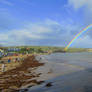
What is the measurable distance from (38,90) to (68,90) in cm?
258

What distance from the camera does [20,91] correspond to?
9.16 metres

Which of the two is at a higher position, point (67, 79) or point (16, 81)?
point (67, 79)

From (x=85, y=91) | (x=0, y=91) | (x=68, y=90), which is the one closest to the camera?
(x=85, y=91)

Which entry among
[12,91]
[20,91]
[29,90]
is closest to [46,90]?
[29,90]

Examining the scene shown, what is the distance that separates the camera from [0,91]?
31.5ft

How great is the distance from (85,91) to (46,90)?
10.4 ft

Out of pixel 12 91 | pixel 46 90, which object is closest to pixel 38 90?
pixel 46 90

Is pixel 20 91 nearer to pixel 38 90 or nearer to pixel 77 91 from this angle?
pixel 38 90

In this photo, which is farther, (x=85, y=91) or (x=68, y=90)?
(x=68, y=90)

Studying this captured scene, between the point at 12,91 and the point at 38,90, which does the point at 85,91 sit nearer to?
the point at 38,90

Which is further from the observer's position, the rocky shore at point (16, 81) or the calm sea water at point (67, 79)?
the rocky shore at point (16, 81)

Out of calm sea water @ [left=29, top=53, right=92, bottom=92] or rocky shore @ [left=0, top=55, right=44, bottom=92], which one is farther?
rocky shore @ [left=0, top=55, right=44, bottom=92]

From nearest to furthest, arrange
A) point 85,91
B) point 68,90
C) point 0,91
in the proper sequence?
point 85,91 < point 68,90 < point 0,91

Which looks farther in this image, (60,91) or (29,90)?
(29,90)
